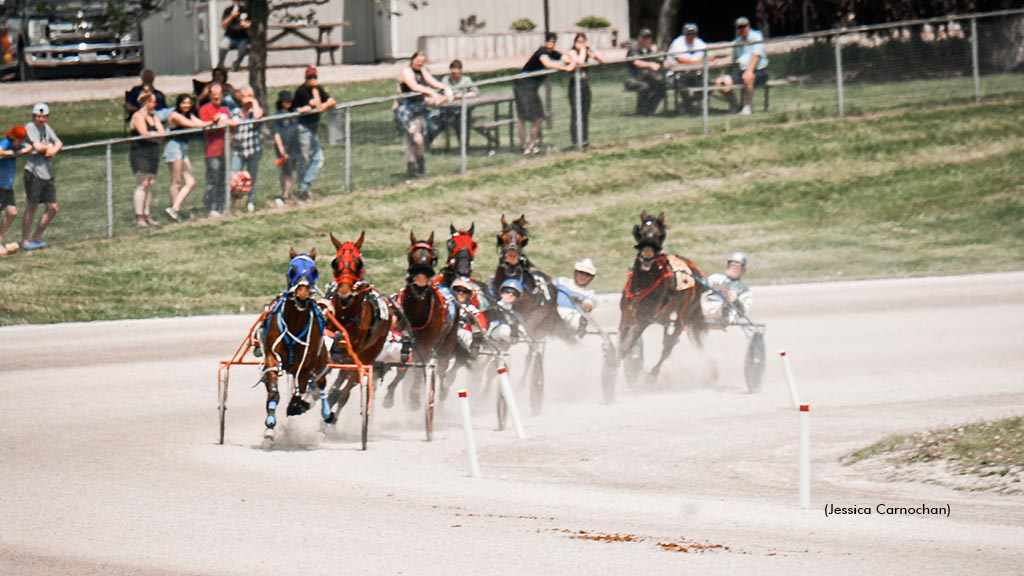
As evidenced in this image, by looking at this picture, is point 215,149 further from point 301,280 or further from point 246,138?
point 301,280

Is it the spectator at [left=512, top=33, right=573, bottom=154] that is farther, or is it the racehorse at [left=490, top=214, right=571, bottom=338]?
the spectator at [left=512, top=33, right=573, bottom=154]

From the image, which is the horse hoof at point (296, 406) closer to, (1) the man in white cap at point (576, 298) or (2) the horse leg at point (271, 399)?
(2) the horse leg at point (271, 399)

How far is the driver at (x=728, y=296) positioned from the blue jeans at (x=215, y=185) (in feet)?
31.0

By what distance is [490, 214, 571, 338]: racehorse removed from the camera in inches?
617

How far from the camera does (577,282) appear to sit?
1708 centimetres

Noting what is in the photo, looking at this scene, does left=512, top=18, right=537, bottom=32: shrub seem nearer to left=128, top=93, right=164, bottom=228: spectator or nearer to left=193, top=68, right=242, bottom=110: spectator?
left=193, top=68, right=242, bottom=110: spectator

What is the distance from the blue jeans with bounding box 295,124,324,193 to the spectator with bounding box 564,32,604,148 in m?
4.46

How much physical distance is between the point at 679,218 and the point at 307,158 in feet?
20.0

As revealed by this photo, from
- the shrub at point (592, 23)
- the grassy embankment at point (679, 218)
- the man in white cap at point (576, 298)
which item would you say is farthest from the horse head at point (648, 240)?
the shrub at point (592, 23)

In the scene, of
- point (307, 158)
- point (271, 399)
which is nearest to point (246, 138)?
point (307, 158)

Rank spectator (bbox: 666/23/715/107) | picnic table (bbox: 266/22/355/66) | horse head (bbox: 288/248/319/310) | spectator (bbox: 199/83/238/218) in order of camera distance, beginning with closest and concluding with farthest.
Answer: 1. horse head (bbox: 288/248/319/310)
2. spectator (bbox: 199/83/238/218)
3. spectator (bbox: 666/23/715/107)
4. picnic table (bbox: 266/22/355/66)

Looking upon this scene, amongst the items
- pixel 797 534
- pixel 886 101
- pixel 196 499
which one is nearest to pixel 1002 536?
pixel 797 534

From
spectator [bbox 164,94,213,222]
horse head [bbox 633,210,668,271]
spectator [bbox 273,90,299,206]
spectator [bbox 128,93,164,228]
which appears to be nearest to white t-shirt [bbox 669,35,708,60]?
spectator [bbox 273,90,299,206]

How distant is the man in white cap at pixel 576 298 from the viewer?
54.3 feet
